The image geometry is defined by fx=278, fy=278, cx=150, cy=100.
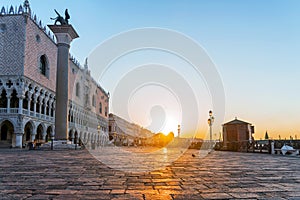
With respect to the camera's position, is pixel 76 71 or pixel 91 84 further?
pixel 91 84

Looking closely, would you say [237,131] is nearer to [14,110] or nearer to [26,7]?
[14,110]

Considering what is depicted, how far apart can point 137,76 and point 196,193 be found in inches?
389

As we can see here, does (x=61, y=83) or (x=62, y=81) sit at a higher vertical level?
(x=62, y=81)

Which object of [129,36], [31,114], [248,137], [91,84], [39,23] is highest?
[39,23]

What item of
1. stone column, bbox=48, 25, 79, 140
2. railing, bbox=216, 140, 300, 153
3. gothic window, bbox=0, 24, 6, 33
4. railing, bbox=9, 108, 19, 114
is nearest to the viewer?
railing, bbox=216, 140, 300, 153

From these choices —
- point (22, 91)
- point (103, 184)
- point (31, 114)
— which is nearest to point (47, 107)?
point (31, 114)

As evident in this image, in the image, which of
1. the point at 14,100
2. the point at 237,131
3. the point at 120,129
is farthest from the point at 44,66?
the point at 120,129

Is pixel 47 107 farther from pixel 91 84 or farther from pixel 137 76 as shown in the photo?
pixel 137 76

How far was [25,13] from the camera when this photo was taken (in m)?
33.7

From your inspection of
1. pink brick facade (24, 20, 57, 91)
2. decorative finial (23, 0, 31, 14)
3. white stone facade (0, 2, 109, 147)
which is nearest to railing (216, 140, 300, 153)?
white stone facade (0, 2, 109, 147)

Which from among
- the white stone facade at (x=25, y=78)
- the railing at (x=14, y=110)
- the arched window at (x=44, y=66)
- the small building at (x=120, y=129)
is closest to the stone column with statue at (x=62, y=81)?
the white stone facade at (x=25, y=78)

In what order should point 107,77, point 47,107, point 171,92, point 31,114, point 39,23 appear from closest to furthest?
point 107,77 < point 171,92 < point 31,114 < point 39,23 < point 47,107

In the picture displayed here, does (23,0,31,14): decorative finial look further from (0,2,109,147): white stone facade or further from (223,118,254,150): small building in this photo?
(223,118,254,150): small building

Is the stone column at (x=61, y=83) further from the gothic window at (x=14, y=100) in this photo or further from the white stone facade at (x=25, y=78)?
the gothic window at (x=14, y=100)
